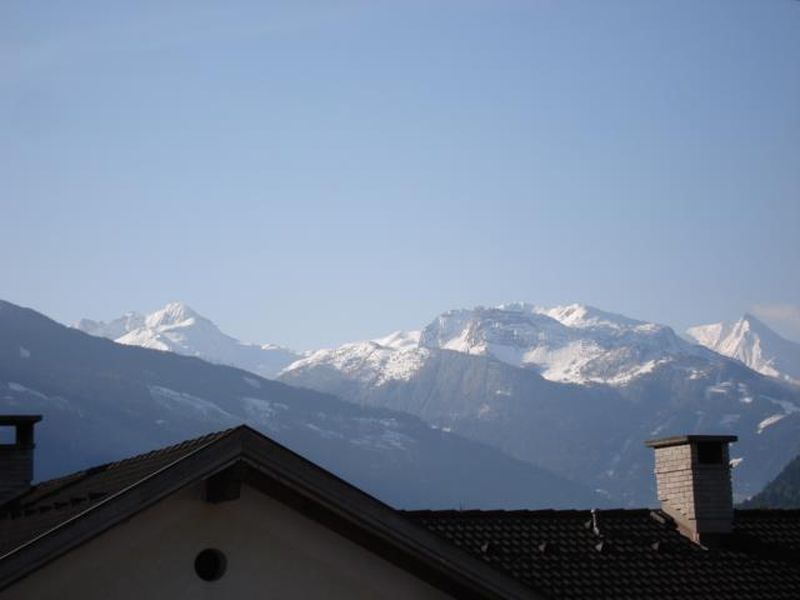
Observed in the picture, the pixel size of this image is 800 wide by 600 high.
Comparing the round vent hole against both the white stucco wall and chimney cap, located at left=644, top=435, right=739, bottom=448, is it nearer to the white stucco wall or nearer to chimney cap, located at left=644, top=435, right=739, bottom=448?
the white stucco wall

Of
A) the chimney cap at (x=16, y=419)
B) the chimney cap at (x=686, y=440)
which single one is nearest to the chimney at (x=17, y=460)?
the chimney cap at (x=16, y=419)

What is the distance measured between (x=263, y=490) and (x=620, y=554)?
879 centimetres

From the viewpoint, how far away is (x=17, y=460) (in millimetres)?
27391

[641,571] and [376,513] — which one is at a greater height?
[376,513]

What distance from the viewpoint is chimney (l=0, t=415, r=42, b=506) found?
27.1 metres

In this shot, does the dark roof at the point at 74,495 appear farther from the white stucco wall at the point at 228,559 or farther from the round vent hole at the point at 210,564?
the round vent hole at the point at 210,564

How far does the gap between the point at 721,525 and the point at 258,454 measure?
12.1 meters

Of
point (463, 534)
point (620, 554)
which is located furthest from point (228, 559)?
point (620, 554)

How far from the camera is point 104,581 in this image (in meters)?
19.2

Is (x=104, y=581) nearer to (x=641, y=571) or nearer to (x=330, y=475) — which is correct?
(x=330, y=475)

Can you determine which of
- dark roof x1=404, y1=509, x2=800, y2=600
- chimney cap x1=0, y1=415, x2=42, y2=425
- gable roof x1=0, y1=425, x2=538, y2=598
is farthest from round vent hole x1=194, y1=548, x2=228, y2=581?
chimney cap x1=0, y1=415, x2=42, y2=425

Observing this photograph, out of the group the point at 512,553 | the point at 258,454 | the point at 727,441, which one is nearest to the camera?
the point at 258,454

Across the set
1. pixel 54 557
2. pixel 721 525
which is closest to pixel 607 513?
pixel 721 525

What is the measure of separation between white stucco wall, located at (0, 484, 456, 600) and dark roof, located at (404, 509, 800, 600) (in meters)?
4.88
